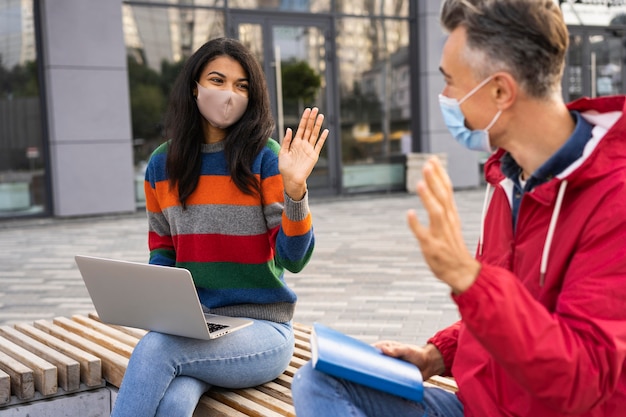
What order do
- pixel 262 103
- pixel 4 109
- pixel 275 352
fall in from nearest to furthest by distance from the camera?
pixel 275 352 < pixel 262 103 < pixel 4 109

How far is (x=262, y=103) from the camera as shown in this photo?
10.7 feet

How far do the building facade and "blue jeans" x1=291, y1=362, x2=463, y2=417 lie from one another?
33.9 feet

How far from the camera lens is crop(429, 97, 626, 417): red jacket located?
1.57 meters

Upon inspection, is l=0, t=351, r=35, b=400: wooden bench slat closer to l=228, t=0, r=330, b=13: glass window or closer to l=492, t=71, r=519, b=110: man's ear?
l=492, t=71, r=519, b=110: man's ear

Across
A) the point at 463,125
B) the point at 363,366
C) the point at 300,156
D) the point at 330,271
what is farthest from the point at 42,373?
the point at 330,271

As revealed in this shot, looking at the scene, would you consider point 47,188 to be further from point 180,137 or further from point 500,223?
point 500,223

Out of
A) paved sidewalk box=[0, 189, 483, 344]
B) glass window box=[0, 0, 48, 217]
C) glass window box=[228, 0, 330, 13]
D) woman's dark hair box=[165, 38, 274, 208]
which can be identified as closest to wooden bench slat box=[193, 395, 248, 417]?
woman's dark hair box=[165, 38, 274, 208]

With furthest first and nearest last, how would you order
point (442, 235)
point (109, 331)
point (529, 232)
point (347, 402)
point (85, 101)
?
1. point (85, 101)
2. point (109, 331)
3. point (347, 402)
4. point (529, 232)
5. point (442, 235)

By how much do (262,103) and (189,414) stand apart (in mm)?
1202

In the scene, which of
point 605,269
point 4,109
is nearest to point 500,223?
point 605,269

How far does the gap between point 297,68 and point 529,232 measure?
1223 centimetres

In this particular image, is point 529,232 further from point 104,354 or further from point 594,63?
point 594,63

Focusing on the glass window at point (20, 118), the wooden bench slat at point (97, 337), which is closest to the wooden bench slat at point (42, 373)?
the wooden bench slat at point (97, 337)

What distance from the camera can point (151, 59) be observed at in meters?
12.5
